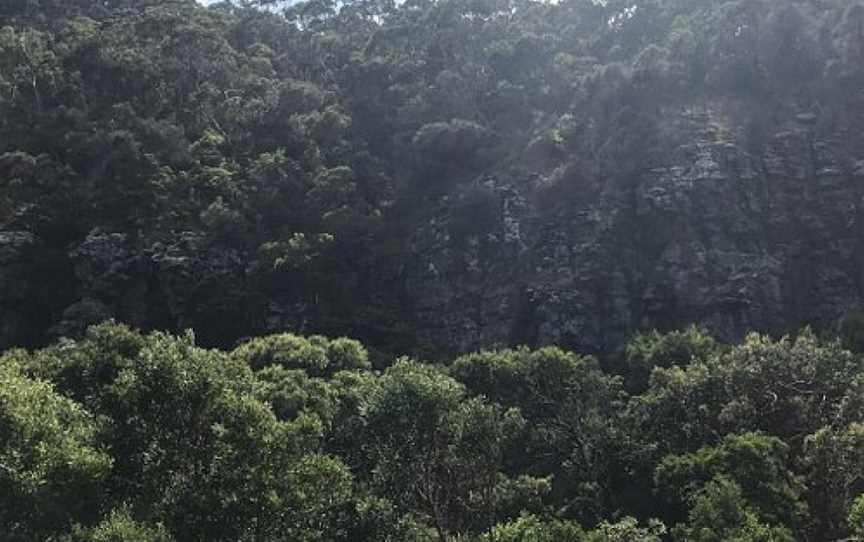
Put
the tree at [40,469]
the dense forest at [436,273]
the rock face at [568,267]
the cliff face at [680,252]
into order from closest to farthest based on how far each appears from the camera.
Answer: the tree at [40,469], the dense forest at [436,273], the cliff face at [680,252], the rock face at [568,267]

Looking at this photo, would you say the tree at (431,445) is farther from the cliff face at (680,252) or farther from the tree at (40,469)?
the cliff face at (680,252)

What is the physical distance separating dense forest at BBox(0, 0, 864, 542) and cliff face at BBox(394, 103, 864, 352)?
26cm

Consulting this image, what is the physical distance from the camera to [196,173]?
276ft

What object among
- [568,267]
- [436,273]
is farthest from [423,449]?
[436,273]

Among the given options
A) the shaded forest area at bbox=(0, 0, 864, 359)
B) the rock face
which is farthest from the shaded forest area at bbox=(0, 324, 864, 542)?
the shaded forest area at bbox=(0, 0, 864, 359)

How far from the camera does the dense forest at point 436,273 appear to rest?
26906mm

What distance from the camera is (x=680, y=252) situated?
70.2m

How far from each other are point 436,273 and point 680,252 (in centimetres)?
2166

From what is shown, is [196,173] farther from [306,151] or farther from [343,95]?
[343,95]

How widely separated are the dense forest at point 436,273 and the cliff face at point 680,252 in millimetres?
265

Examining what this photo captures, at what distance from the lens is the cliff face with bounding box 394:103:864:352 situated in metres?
67.9

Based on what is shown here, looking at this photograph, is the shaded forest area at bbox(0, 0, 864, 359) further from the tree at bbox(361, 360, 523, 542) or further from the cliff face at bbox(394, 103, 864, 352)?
the tree at bbox(361, 360, 523, 542)

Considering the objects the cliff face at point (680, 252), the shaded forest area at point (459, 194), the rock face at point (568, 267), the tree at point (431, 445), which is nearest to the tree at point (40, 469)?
the tree at point (431, 445)

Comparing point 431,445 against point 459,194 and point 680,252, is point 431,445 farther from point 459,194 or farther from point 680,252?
point 459,194
